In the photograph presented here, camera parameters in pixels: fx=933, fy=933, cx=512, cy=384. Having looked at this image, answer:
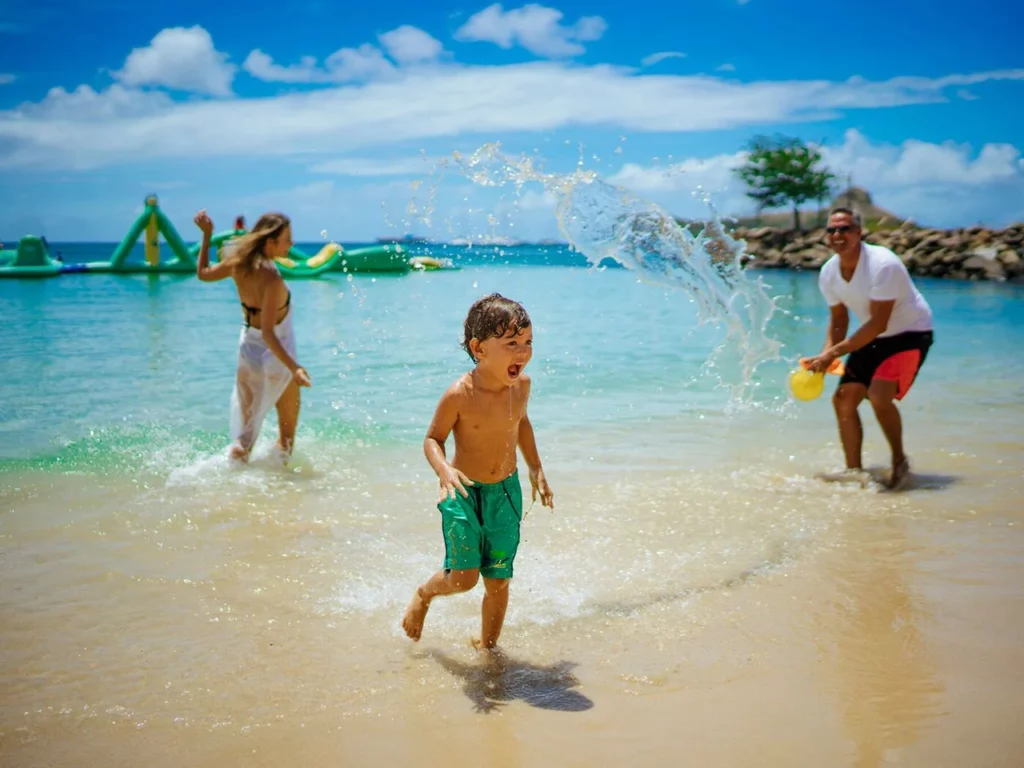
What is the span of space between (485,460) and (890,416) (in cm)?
356

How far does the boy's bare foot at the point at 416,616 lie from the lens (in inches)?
139

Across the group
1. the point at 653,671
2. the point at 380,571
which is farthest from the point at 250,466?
the point at 653,671

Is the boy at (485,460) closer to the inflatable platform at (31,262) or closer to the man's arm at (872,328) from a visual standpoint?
the man's arm at (872,328)

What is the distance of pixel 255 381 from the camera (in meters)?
6.33

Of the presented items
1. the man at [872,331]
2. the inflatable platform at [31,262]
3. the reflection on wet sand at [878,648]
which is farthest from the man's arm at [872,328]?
the inflatable platform at [31,262]

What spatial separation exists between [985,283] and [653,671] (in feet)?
99.7

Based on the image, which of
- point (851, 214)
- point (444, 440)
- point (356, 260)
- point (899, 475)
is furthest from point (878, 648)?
point (356, 260)

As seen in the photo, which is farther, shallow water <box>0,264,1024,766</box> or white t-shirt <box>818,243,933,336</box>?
white t-shirt <box>818,243,933,336</box>

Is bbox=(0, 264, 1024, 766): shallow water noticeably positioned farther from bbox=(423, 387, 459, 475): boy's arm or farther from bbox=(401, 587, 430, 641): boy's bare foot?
bbox=(423, 387, 459, 475): boy's arm

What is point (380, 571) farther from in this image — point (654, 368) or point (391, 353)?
point (391, 353)

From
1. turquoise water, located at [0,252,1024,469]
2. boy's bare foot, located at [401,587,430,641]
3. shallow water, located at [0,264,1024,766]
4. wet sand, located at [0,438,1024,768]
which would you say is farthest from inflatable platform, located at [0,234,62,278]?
boy's bare foot, located at [401,587,430,641]

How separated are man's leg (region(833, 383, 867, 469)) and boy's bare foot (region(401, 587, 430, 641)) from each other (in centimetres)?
360

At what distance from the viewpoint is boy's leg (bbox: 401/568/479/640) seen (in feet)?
11.1

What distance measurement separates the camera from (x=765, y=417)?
8391 millimetres
